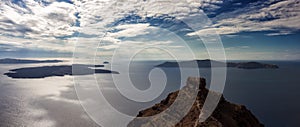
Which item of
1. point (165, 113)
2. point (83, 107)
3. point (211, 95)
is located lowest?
point (83, 107)

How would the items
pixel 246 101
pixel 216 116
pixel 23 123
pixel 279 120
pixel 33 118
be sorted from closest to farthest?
pixel 216 116 → pixel 279 120 → pixel 23 123 → pixel 33 118 → pixel 246 101

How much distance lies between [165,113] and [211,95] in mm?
7647

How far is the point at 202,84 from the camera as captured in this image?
32406 millimetres

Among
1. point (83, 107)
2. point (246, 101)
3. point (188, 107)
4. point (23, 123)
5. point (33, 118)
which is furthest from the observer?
point (83, 107)

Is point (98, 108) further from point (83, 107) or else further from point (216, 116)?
point (216, 116)

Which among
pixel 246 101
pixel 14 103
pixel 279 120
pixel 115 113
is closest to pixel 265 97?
pixel 246 101

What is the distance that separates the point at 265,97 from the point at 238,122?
8107cm

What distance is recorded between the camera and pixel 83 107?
9400cm

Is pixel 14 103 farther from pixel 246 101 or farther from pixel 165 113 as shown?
pixel 246 101

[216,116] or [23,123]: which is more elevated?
[216,116]

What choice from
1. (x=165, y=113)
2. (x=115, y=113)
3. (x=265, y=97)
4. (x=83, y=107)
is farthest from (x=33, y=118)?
(x=265, y=97)

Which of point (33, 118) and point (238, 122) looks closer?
point (238, 122)

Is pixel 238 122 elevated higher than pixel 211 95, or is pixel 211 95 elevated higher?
pixel 211 95

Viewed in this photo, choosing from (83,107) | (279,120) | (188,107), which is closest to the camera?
(188,107)
